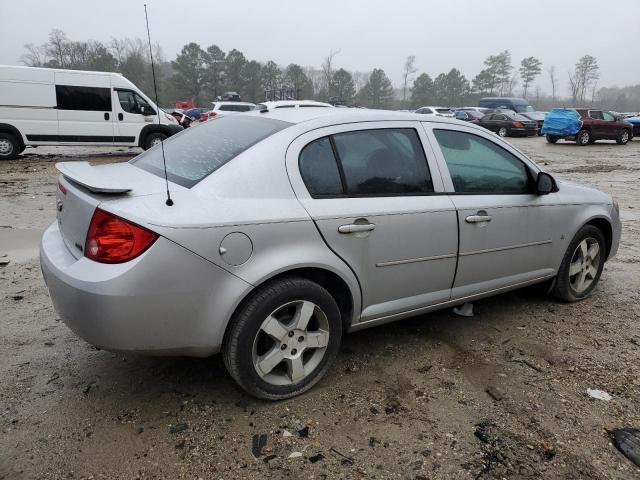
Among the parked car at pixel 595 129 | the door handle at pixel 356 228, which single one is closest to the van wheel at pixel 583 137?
the parked car at pixel 595 129

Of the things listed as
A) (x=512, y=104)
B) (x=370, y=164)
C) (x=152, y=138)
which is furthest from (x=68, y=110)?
(x=512, y=104)

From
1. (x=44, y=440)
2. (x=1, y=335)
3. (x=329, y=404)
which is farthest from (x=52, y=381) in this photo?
(x=329, y=404)

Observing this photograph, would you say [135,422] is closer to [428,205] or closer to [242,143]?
[242,143]

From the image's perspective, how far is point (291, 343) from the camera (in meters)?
2.65

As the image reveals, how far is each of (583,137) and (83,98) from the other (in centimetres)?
2055

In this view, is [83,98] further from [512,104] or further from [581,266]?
[512,104]

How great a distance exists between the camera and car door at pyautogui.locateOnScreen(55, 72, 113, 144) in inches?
507

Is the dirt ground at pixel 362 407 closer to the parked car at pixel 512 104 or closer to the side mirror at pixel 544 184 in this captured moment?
the side mirror at pixel 544 184

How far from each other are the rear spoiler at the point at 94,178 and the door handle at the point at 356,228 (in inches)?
43.8

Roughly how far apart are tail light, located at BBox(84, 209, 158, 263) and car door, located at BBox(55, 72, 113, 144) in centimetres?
1245

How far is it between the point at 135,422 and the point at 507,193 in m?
2.81

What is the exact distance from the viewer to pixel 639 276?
4926mm

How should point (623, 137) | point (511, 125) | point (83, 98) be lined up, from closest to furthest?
1. point (83, 98)
2. point (623, 137)
3. point (511, 125)

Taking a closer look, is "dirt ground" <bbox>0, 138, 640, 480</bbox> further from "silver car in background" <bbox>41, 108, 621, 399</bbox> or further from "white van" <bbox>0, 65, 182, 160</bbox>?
"white van" <bbox>0, 65, 182, 160</bbox>
